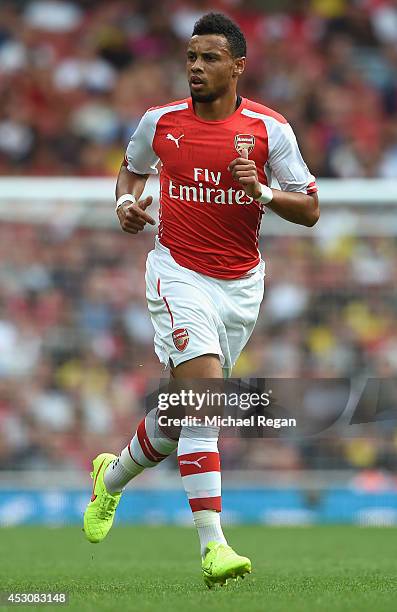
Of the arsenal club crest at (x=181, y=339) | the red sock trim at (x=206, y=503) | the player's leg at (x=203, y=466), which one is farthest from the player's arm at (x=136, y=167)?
the red sock trim at (x=206, y=503)

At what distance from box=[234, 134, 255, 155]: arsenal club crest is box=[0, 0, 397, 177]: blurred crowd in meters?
9.17

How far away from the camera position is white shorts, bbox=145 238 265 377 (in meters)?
5.95

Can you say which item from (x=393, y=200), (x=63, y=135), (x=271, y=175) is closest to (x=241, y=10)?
(x=63, y=135)

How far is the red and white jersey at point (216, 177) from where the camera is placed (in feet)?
20.1

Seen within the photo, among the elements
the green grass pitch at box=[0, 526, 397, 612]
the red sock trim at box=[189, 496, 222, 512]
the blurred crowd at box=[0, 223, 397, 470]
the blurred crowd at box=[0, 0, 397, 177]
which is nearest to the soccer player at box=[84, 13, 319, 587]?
the red sock trim at box=[189, 496, 222, 512]

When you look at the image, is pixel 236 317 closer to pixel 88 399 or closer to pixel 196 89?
pixel 196 89

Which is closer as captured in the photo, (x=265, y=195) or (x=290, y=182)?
(x=265, y=195)

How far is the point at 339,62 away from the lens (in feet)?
55.8

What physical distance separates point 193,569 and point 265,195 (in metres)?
2.29

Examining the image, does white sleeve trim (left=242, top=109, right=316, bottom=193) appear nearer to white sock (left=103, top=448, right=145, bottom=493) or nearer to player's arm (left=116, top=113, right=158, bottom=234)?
player's arm (left=116, top=113, right=158, bottom=234)

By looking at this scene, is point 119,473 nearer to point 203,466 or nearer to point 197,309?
point 203,466

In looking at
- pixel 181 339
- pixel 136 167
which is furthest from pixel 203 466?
pixel 136 167

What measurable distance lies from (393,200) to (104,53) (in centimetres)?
605

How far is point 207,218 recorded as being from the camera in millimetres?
6172
